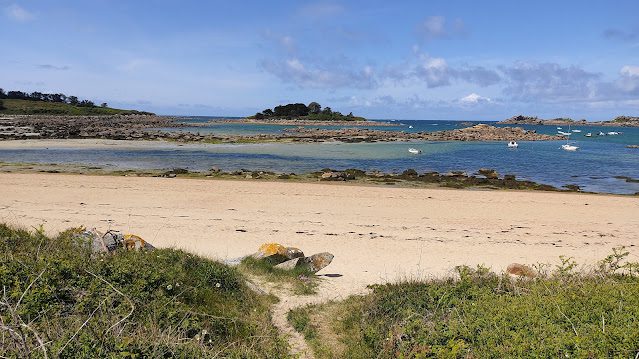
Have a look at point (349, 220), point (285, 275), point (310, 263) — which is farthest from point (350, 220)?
point (285, 275)

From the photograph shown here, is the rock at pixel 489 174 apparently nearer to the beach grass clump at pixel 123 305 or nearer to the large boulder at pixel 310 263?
the large boulder at pixel 310 263

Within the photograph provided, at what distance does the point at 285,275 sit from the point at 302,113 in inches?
5470

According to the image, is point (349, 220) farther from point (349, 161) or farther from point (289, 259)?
point (349, 161)

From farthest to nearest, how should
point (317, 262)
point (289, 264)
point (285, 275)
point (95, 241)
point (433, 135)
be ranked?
point (433, 135), point (317, 262), point (289, 264), point (285, 275), point (95, 241)

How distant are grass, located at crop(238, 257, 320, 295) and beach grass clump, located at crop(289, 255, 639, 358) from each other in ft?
3.42

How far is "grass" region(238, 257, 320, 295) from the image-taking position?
→ 8852mm

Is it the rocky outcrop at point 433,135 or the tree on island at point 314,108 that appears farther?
the tree on island at point 314,108

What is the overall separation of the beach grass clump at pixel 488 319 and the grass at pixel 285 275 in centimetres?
104

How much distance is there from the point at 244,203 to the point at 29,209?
773 cm

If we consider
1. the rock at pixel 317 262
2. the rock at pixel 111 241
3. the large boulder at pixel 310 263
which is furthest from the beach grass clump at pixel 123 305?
the rock at pixel 317 262

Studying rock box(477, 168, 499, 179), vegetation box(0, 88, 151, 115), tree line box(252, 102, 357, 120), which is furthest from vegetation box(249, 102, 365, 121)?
rock box(477, 168, 499, 179)

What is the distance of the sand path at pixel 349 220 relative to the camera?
1228 centimetres

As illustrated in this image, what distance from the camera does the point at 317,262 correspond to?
34.4 ft

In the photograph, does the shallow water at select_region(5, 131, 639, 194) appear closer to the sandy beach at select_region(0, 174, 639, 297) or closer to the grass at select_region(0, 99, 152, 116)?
the sandy beach at select_region(0, 174, 639, 297)
